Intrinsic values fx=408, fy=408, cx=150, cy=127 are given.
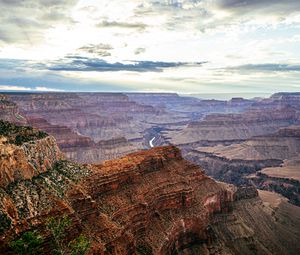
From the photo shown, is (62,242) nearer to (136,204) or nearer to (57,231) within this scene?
(57,231)

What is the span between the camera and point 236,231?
98.6 metres

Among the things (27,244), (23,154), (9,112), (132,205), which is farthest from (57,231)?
(9,112)

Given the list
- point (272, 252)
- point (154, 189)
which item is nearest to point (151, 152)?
point (154, 189)

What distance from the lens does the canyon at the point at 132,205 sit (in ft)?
178

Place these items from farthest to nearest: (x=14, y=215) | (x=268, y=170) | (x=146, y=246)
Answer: (x=268, y=170), (x=146, y=246), (x=14, y=215)

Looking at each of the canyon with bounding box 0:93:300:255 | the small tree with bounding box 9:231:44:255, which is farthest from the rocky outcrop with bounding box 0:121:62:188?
the small tree with bounding box 9:231:44:255

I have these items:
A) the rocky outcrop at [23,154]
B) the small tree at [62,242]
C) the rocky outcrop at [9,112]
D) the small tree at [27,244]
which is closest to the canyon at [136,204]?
the rocky outcrop at [23,154]

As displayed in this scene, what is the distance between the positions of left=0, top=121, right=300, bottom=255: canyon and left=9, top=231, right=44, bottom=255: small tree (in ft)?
8.99

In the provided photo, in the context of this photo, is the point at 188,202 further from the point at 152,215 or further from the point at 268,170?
the point at 268,170

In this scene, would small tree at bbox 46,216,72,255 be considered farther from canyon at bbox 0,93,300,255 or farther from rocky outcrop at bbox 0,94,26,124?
rocky outcrop at bbox 0,94,26,124

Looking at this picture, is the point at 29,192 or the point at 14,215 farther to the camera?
the point at 29,192

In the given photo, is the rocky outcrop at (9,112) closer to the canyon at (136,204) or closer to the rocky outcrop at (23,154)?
the canyon at (136,204)

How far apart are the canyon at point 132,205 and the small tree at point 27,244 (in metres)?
2.74

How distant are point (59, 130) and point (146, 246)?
136 meters
